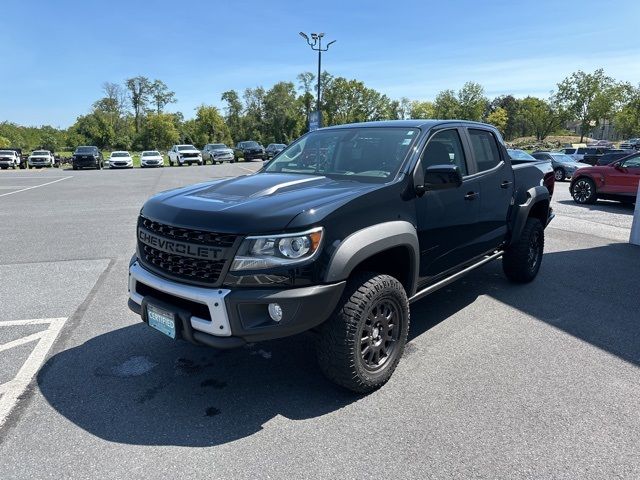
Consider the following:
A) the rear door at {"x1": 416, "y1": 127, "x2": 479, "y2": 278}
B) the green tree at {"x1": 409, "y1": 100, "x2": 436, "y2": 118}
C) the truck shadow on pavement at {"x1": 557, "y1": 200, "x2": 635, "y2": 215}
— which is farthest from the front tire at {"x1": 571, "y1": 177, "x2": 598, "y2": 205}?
the green tree at {"x1": 409, "y1": 100, "x2": 436, "y2": 118}

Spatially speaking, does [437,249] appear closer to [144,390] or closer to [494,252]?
[494,252]

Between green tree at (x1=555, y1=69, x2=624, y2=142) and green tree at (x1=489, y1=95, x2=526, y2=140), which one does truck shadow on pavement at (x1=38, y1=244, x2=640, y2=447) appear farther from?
green tree at (x1=489, y1=95, x2=526, y2=140)

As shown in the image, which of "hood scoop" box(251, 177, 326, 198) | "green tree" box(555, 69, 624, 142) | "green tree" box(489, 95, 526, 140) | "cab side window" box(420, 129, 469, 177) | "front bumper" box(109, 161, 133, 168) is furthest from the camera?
"green tree" box(489, 95, 526, 140)

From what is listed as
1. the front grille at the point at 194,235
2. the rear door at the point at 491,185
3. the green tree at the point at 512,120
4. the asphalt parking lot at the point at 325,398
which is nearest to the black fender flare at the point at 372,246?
the front grille at the point at 194,235

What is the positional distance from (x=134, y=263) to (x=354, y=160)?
1.95m

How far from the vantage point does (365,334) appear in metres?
3.23

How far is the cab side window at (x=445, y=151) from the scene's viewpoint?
3.91 m

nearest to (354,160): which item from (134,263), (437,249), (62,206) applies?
(437,249)

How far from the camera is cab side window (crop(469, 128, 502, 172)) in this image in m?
4.68

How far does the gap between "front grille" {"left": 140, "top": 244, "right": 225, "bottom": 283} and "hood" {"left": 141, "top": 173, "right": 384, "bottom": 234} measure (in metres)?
0.21

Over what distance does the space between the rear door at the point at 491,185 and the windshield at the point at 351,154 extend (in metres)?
1.02

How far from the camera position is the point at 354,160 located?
4.00 metres

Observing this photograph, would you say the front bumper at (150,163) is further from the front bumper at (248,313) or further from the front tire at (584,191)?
the front bumper at (248,313)

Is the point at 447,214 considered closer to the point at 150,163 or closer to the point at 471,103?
the point at 150,163
